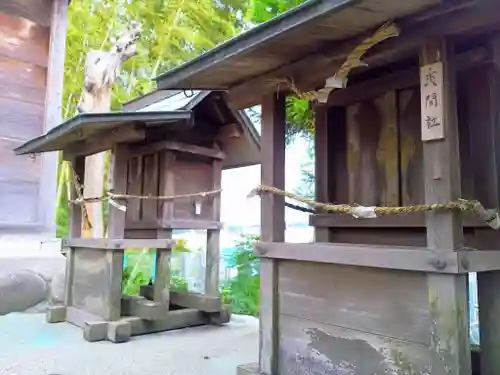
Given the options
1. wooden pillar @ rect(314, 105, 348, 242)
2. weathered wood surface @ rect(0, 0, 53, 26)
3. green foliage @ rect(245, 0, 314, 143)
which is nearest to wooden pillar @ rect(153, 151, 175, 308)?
green foliage @ rect(245, 0, 314, 143)

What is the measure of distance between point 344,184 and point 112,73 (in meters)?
5.74

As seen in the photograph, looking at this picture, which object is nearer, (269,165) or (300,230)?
(269,165)

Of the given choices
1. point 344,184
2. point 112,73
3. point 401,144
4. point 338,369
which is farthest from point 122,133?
point 112,73

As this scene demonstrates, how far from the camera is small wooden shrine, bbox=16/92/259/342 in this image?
14.1 ft

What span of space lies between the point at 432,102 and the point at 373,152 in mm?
891

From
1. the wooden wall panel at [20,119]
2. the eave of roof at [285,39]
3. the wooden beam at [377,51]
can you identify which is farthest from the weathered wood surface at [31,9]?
the wooden beam at [377,51]

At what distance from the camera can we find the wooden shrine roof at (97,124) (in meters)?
4.00

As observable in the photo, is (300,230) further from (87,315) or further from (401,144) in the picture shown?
(401,144)

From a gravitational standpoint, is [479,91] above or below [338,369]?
above

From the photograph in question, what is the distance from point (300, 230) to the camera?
9000 millimetres

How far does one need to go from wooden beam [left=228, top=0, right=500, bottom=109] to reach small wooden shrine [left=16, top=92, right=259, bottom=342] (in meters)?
1.26

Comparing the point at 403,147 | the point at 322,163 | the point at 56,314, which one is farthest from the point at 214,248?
the point at 403,147

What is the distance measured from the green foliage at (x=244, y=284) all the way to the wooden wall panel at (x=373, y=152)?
4699 millimetres

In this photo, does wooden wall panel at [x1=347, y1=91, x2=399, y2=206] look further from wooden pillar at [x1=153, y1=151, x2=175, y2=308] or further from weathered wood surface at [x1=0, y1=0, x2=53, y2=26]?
weathered wood surface at [x1=0, y1=0, x2=53, y2=26]
